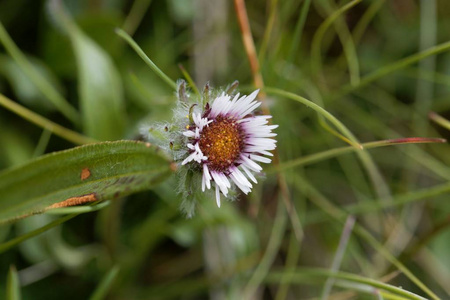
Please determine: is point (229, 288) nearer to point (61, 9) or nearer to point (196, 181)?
point (196, 181)

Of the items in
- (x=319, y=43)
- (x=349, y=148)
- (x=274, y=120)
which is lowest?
(x=349, y=148)

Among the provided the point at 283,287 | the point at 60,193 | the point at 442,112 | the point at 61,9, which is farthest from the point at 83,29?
the point at 442,112

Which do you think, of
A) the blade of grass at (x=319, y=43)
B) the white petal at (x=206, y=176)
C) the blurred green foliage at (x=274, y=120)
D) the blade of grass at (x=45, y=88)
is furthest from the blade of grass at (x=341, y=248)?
the blade of grass at (x=45, y=88)

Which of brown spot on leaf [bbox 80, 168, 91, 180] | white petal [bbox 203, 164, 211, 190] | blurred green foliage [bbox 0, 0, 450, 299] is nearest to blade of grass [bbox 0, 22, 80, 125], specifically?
blurred green foliage [bbox 0, 0, 450, 299]

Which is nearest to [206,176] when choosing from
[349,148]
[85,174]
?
[85,174]

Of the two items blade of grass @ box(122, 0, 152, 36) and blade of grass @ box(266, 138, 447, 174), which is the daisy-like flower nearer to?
blade of grass @ box(266, 138, 447, 174)

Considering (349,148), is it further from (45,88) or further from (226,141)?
(45,88)
